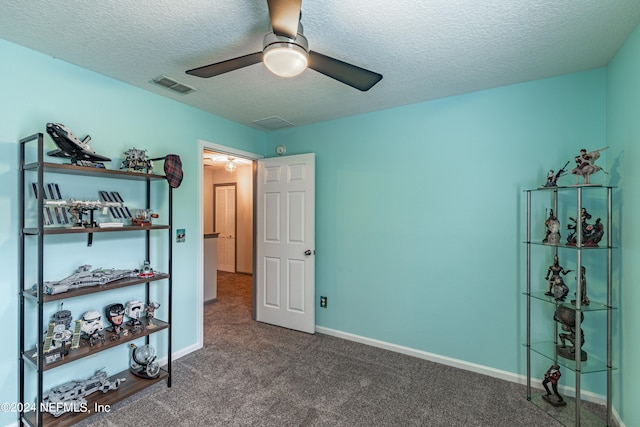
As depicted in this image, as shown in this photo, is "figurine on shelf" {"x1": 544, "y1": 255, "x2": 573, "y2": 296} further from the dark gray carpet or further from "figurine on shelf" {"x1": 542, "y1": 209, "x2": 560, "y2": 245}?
the dark gray carpet

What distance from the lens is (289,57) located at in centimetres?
139

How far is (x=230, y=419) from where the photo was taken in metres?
2.01

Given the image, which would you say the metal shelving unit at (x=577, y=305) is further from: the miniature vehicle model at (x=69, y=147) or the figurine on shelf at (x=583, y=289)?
the miniature vehicle model at (x=69, y=147)

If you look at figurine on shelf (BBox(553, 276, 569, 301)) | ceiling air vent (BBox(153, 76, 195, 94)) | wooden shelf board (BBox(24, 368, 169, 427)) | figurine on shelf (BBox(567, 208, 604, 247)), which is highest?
ceiling air vent (BBox(153, 76, 195, 94))

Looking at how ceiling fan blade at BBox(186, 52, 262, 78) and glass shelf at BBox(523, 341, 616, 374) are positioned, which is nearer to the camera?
Result: ceiling fan blade at BBox(186, 52, 262, 78)

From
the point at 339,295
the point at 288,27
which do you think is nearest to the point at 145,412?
the point at 339,295

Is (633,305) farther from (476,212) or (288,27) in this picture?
(288,27)

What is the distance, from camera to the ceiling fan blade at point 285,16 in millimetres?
1200

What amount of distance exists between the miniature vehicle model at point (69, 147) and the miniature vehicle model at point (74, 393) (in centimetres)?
149

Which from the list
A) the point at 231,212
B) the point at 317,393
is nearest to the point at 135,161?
the point at 317,393

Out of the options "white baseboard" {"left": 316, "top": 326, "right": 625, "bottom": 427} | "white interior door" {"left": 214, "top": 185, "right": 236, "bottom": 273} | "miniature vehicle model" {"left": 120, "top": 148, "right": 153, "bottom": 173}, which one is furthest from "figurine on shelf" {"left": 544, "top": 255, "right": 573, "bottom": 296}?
"white interior door" {"left": 214, "top": 185, "right": 236, "bottom": 273}

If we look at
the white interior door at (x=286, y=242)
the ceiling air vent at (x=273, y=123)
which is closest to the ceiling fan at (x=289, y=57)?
the ceiling air vent at (x=273, y=123)

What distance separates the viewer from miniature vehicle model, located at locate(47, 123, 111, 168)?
1812 millimetres

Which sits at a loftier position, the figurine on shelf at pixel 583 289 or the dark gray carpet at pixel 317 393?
the figurine on shelf at pixel 583 289
